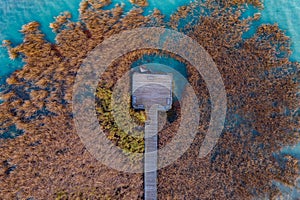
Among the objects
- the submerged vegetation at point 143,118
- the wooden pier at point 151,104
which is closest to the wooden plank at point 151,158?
the wooden pier at point 151,104

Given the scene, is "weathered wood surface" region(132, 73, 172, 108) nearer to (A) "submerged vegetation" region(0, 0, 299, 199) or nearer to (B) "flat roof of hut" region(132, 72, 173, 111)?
(B) "flat roof of hut" region(132, 72, 173, 111)

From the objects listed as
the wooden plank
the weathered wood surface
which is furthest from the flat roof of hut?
the wooden plank

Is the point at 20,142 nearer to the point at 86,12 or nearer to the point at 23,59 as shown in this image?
the point at 23,59

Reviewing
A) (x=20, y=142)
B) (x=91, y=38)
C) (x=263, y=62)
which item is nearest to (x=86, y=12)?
(x=91, y=38)

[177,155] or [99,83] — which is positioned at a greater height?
[99,83]

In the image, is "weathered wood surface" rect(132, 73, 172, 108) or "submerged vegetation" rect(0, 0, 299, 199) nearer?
"submerged vegetation" rect(0, 0, 299, 199)

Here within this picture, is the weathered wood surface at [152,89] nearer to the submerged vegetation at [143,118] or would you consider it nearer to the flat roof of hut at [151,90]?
the flat roof of hut at [151,90]

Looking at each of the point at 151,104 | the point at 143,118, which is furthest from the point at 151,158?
the point at 151,104
